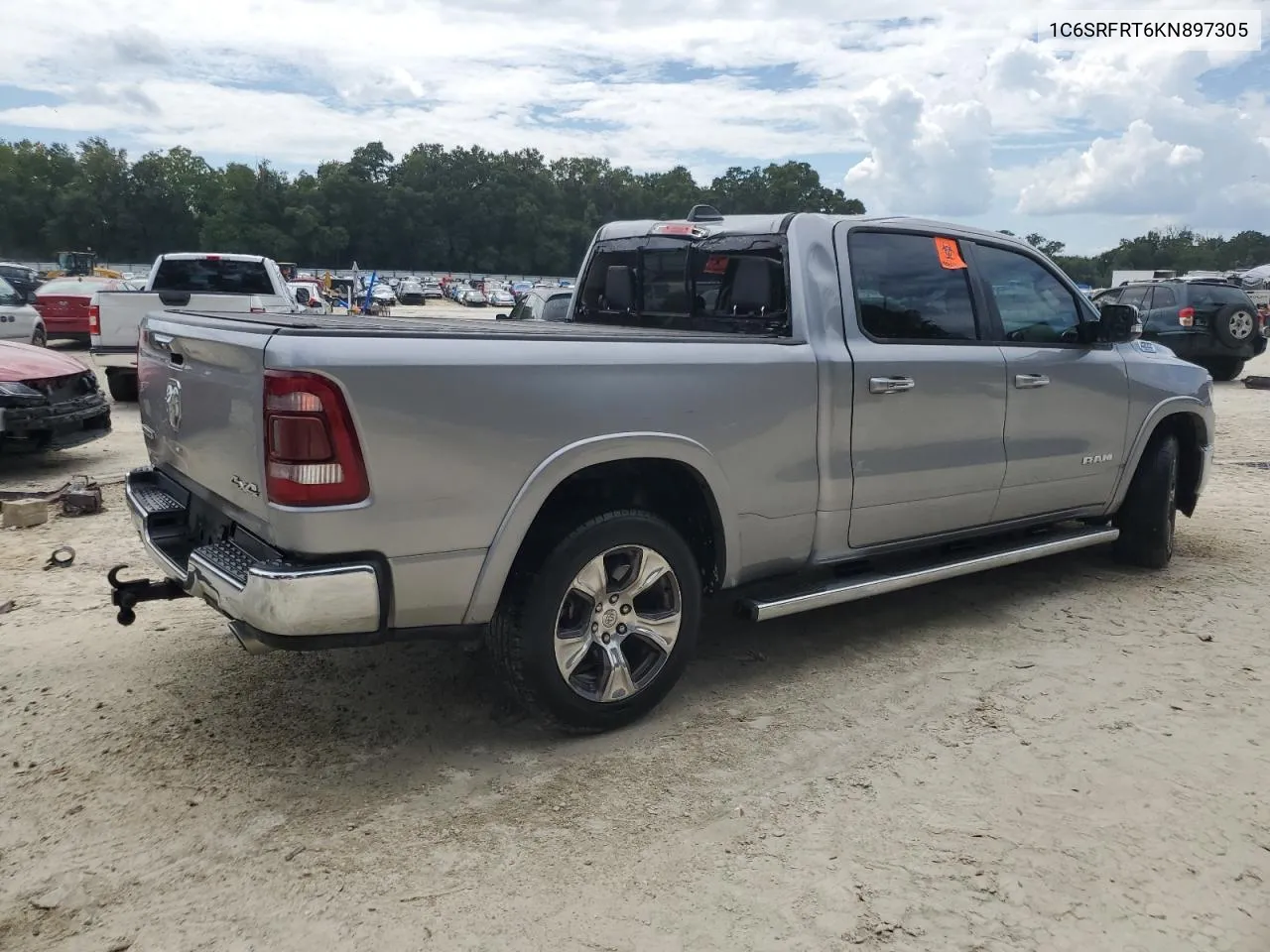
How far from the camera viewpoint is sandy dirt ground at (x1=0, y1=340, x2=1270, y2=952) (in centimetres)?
254

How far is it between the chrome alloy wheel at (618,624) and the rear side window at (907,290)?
57.2 inches

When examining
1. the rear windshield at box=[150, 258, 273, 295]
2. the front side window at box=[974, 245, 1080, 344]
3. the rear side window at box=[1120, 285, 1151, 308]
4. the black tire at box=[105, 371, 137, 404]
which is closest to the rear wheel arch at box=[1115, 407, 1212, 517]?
the front side window at box=[974, 245, 1080, 344]

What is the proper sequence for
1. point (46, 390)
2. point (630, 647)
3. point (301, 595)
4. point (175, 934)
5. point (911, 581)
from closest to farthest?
point (175, 934), point (301, 595), point (630, 647), point (911, 581), point (46, 390)

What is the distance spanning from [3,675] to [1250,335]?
17349 mm

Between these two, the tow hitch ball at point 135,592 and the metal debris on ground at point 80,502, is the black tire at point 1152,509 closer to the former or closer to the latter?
the tow hitch ball at point 135,592

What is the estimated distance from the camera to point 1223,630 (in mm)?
4758

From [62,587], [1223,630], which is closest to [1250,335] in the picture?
[1223,630]

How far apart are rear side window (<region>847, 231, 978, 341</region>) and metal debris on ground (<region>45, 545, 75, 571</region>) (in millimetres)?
4436

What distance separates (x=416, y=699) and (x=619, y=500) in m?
1.16

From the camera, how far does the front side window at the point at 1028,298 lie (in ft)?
15.6

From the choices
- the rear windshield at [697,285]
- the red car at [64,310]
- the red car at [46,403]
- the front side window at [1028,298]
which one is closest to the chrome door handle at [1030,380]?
the front side window at [1028,298]

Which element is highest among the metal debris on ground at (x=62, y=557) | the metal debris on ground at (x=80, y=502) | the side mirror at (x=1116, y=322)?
the side mirror at (x=1116, y=322)

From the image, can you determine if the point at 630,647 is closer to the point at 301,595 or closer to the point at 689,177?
the point at 301,595

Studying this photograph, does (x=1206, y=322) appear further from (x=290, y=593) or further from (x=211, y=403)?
(x=290, y=593)
